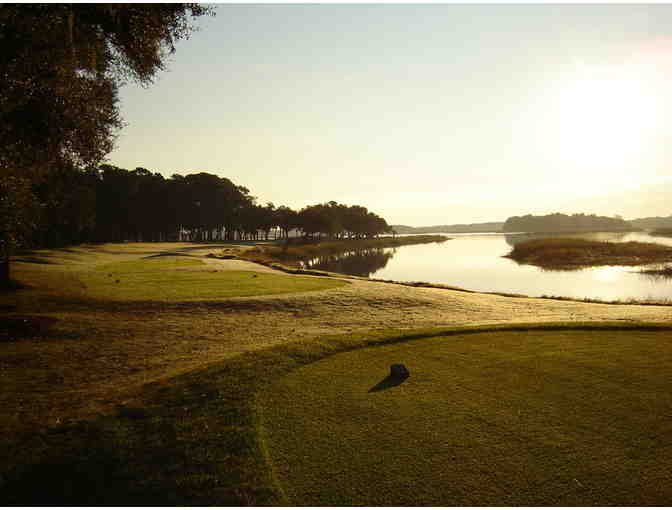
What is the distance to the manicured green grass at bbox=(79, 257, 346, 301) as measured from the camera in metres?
20.4

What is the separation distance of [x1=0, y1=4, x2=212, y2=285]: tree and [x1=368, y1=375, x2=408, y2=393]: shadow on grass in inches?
444

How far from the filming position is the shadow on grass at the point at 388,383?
6.94m

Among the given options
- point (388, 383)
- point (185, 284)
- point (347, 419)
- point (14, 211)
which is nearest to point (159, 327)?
point (14, 211)

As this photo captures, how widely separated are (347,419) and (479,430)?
1860 millimetres

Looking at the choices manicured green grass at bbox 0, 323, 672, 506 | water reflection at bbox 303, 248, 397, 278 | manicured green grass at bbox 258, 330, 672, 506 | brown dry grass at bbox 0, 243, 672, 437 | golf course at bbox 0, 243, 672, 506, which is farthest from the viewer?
water reflection at bbox 303, 248, 397, 278

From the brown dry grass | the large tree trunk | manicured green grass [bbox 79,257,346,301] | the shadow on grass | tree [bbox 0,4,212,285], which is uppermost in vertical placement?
tree [bbox 0,4,212,285]

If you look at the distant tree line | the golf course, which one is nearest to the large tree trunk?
the golf course

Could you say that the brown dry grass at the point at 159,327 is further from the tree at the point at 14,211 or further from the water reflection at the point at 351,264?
the water reflection at the point at 351,264

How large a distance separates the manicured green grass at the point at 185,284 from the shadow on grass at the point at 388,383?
14.6 metres

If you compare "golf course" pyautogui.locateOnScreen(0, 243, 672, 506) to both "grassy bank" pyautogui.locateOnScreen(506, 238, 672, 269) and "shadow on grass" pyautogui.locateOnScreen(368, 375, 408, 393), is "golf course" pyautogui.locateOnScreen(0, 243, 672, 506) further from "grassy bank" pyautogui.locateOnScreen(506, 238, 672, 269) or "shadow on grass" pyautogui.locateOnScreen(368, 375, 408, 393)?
"grassy bank" pyautogui.locateOnScreen(506, 238, 672, 269)

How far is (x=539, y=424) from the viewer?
5496mm

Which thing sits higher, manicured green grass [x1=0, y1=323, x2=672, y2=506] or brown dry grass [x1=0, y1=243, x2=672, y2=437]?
manicured green grass [x1=0, y1=323, x2=672, y2=506]

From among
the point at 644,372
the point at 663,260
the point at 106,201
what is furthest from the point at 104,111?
the point at 106,201

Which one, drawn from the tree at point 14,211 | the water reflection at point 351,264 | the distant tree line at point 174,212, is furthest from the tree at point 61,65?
the distant tree line at point 174,212
